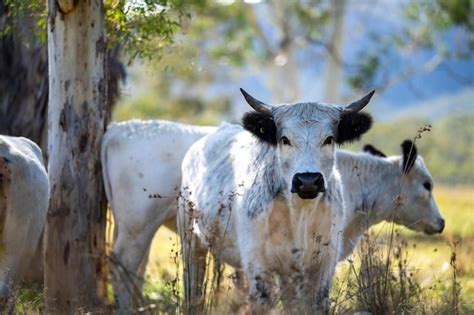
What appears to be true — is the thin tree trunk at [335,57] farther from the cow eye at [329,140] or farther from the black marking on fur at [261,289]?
the black marking on fur at [261,289]

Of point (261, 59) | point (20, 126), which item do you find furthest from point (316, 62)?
point (20, 126)

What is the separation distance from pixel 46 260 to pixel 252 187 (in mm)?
2362

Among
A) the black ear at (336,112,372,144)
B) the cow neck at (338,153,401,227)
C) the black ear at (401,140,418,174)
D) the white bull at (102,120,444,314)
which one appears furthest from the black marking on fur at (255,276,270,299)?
the black ear at (401,140,418,174)

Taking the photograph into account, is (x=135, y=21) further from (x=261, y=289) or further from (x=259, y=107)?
(x=261, y=289)

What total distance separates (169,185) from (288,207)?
101 inches

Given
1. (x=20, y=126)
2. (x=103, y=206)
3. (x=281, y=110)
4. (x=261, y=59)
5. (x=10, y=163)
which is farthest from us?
(x=261, y=59)

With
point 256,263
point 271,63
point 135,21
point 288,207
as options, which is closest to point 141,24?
point 135,21

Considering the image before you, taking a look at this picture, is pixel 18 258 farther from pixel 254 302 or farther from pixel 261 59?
pixel 261 59

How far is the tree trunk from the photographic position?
9203 millimetres

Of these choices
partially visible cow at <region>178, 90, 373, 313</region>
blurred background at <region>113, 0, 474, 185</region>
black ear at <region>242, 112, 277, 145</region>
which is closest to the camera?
partially visible cow at <region>178, 90, 373, 313</region>

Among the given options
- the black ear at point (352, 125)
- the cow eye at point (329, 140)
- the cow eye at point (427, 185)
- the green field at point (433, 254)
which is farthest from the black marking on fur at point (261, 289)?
the cow eye at point (427, 185)

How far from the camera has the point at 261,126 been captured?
8.19 m

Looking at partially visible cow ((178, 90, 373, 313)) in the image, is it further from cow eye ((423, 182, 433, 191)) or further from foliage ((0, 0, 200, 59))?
cow eye ((423, 182, 433, 191))

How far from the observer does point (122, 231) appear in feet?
33.6
